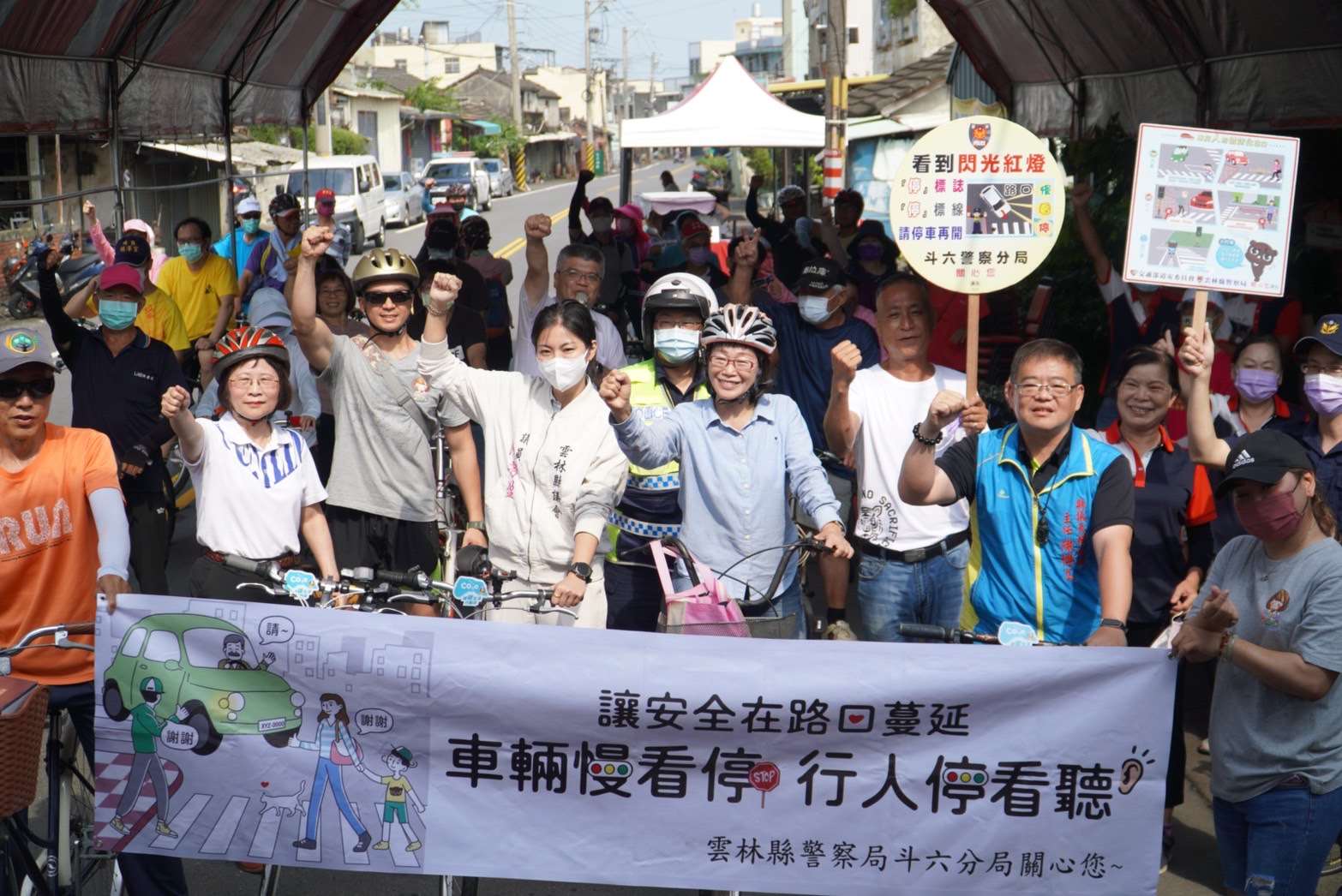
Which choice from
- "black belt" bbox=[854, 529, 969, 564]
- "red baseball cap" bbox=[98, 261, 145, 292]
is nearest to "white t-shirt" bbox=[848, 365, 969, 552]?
"black belt" bbox=[854, 529, 969, 564]

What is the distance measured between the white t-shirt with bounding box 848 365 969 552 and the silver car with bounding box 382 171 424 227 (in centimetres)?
3460

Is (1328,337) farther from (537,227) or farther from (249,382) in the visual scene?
(537,227)

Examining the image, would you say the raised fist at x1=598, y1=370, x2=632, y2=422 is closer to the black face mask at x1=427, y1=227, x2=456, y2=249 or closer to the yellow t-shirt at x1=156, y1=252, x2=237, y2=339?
the black face mask at x1=427, y1=227, x2=456, y2=249

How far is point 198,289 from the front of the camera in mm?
10891

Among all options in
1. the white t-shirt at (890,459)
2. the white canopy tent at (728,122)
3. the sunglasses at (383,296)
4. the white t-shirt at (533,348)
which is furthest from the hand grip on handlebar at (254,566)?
the white canopy tent at (728,122)

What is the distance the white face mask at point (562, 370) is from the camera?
207 inches

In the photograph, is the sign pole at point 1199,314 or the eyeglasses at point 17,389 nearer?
the eyeglasses at point 17,389

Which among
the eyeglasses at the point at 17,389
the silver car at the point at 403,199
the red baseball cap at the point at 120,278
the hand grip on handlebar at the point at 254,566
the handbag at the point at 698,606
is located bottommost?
the handbag at the point at 698,606

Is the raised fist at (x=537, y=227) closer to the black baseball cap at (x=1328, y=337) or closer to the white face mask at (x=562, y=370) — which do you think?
the white face mask at (x=562, y=370)

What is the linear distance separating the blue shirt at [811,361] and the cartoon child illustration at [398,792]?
11.8ft

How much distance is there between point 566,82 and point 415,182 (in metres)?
88.9

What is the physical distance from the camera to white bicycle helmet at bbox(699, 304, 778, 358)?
16.6ft

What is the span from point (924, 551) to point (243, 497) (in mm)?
2508

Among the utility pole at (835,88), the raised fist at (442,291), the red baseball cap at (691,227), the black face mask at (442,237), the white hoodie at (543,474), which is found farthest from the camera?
the utility pole at (835,88)
